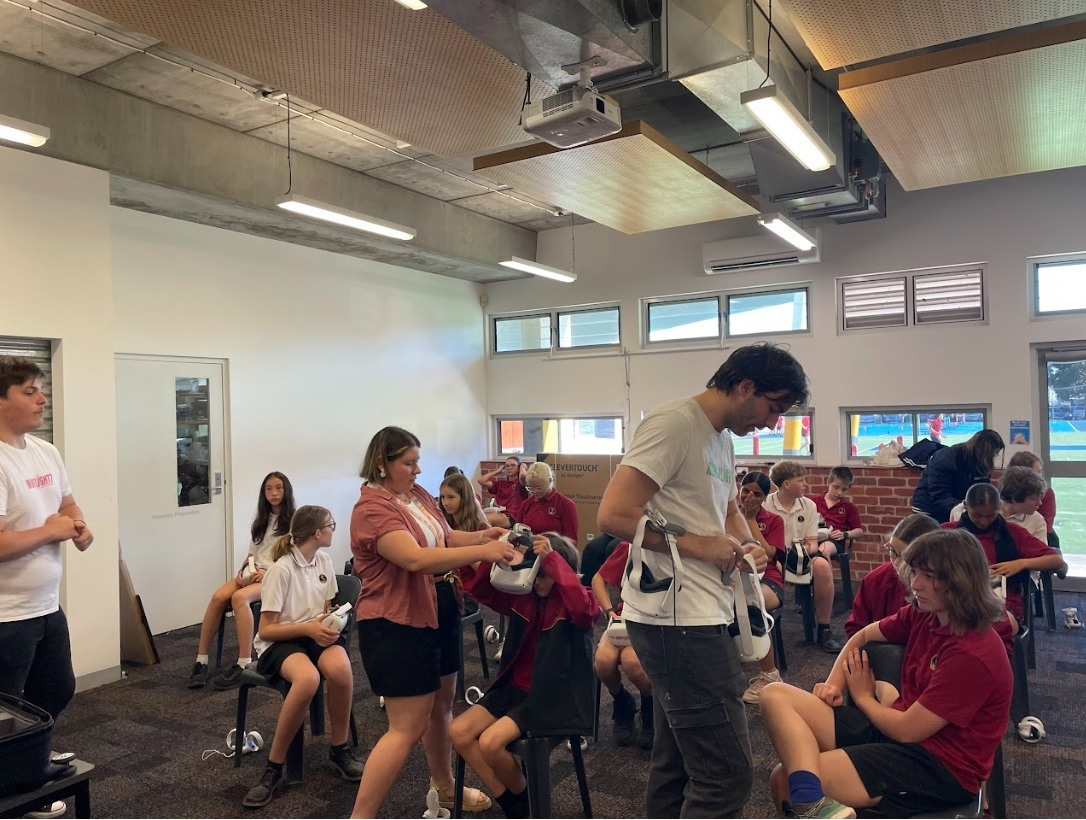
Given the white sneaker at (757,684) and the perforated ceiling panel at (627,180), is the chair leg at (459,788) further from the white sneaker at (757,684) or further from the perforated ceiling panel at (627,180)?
the perforated ceiling panel at (627,180)

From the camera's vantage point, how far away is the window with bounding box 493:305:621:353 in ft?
27.3

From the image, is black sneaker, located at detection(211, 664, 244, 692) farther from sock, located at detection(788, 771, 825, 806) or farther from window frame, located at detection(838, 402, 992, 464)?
window frame, located at detection(838, 402, 992, 464)

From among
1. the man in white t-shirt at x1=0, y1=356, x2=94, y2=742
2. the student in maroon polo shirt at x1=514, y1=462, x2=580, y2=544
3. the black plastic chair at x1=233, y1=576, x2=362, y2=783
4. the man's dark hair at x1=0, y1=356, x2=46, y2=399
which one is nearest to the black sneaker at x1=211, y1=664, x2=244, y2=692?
the black plastic chair at x1=233, y1=576, x2=362, y2=783

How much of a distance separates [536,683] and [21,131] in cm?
340

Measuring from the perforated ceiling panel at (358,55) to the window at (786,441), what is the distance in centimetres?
450

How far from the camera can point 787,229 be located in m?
5.71

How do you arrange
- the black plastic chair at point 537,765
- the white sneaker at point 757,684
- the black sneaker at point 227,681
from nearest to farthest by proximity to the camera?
the black plastic chair at point 537,765 → the white sneaker at point 757,684 → the black sneaker at point 227,681

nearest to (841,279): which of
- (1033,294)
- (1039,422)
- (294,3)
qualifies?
(1033,294)

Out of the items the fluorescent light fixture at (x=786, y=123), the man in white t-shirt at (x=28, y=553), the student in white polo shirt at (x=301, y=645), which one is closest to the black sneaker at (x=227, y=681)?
the student in white polo shirt at (x=301, y=645)

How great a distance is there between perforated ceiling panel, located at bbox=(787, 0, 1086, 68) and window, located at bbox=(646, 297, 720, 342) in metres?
4.50

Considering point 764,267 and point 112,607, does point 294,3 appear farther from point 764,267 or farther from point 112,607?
point 764,267

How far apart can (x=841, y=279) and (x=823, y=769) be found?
580 centimetres

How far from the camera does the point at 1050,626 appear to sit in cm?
510

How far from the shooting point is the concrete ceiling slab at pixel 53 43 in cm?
388
